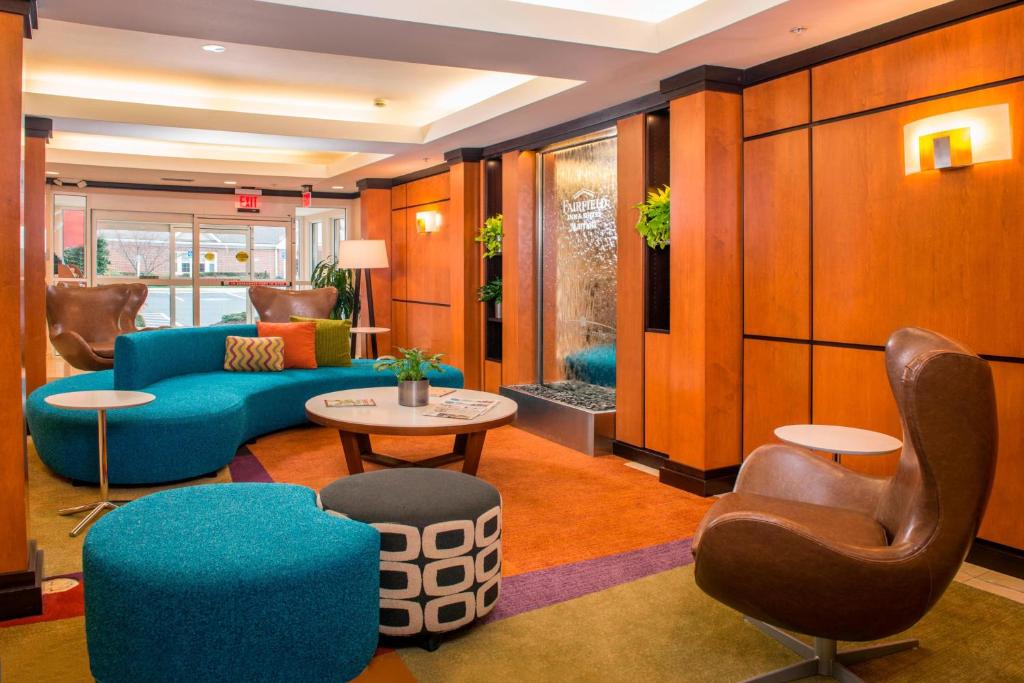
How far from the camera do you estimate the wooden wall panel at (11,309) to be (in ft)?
9.24

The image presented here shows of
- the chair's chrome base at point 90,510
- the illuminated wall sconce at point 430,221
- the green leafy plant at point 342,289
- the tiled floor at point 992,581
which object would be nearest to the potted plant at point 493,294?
the illuminated wall sconce at point 430,221

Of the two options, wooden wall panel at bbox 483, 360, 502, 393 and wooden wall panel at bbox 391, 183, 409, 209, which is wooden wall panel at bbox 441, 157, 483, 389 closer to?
wooden wall panel at bbox 483, 360, 502, 393

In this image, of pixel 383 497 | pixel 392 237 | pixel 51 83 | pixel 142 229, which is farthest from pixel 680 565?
pixel 142 229

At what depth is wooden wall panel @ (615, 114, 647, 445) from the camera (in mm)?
5199

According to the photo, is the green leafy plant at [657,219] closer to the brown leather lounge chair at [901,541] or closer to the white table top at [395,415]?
the white table top at [395,415]

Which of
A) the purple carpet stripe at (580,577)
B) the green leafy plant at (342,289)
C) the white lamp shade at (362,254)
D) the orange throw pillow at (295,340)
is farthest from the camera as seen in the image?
the green leafy plant at (342,289)

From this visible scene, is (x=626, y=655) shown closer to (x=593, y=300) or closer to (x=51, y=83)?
(x=593, y=300)

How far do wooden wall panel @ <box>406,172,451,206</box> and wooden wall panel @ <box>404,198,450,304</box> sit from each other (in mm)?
73

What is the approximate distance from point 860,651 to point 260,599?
1.86 meters

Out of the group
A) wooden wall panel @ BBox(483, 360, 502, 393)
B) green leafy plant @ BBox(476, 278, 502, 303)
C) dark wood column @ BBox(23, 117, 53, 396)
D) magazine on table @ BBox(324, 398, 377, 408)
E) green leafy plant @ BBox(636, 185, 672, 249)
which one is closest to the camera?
magazine on table @ BBox(324, 398, 377, 408)

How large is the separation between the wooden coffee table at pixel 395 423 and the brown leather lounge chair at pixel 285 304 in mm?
2487

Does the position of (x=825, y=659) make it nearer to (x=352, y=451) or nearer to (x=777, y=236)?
(x=777, y=236)

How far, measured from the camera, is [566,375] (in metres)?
6.57

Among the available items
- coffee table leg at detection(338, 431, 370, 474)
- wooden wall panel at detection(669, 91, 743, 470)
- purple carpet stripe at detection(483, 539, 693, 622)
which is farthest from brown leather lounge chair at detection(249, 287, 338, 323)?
purple carpet stripe at detection(483, 539, 693, 622)
